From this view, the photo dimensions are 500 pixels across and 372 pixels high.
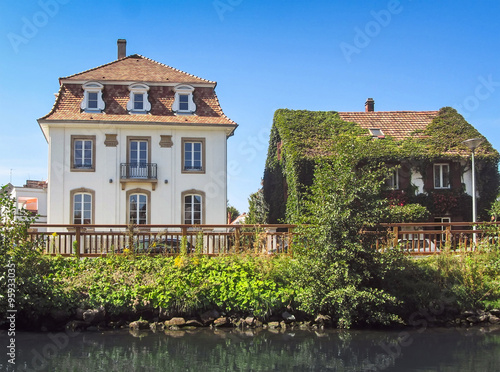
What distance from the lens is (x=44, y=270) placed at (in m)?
Result: 15.0

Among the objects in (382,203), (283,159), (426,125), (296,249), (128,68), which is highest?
(128,68)

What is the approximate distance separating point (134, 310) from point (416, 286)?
802cm

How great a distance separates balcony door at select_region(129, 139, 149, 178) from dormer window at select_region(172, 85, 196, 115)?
2.53 meters

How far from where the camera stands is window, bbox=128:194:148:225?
26.8 m

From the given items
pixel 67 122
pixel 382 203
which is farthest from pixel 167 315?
pixel 67 122

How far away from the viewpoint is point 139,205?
2691 cm

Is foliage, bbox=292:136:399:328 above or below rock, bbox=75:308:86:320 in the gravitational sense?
above

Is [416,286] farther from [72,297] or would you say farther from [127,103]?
[127,103]

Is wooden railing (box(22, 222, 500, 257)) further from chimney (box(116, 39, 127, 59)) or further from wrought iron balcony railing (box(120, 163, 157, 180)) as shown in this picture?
chimney (box(116, 39, 127, 59))

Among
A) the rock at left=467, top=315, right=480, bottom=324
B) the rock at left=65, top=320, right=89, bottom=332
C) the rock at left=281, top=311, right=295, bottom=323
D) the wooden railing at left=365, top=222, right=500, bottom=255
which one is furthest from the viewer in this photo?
the wooden railing at left=365, top=222, right=500, bottom=255

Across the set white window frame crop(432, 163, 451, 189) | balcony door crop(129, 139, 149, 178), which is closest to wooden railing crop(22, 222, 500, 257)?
balcony door crop(129, 139, 149, 178)

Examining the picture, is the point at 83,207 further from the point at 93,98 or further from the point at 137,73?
the point at 137,73

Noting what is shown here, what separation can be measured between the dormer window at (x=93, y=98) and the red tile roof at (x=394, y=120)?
14.2 m

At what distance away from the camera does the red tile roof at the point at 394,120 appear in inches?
1225
